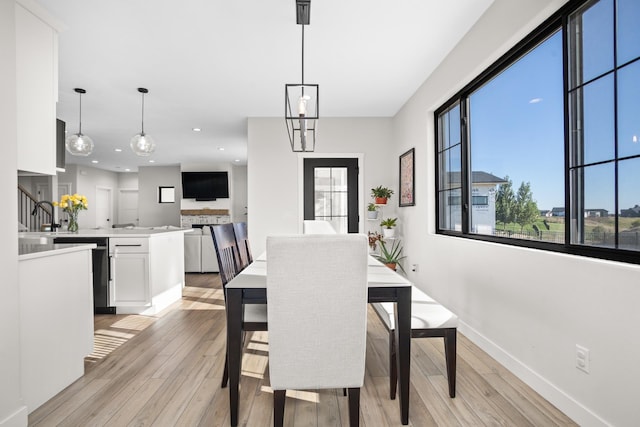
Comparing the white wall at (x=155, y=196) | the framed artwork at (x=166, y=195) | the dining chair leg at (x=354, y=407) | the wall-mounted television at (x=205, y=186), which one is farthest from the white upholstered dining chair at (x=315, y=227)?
the framed artwork at (x=166, y=195)

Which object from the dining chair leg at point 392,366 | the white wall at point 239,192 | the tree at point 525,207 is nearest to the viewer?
the dining chair leg at point 392,366

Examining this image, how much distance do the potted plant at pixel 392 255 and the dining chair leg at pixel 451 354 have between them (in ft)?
8.54

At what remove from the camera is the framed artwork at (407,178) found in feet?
14.4

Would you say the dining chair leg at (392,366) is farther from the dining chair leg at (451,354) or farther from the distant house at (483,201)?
the distant house at (483,201)

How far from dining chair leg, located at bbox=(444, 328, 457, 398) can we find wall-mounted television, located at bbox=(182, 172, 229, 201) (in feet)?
24.7

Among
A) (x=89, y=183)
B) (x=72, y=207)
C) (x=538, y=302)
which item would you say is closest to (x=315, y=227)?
(x=538, y=302)

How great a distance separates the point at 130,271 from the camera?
3859mm

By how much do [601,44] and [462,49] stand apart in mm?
1437

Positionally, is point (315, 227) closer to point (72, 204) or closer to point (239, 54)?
point (239, 54)

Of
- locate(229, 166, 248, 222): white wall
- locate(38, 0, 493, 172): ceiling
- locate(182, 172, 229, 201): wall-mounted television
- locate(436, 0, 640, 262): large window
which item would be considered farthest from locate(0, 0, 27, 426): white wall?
locate(229, 166, 248, 222): white wall

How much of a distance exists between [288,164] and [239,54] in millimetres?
2145

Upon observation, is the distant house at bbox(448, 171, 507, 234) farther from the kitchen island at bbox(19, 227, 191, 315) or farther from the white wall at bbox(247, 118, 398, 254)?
the kitchen island at bbox(19, 227, 191, 315)

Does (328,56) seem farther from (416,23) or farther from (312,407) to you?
(312,407)

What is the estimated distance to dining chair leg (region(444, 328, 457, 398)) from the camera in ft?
6.34
